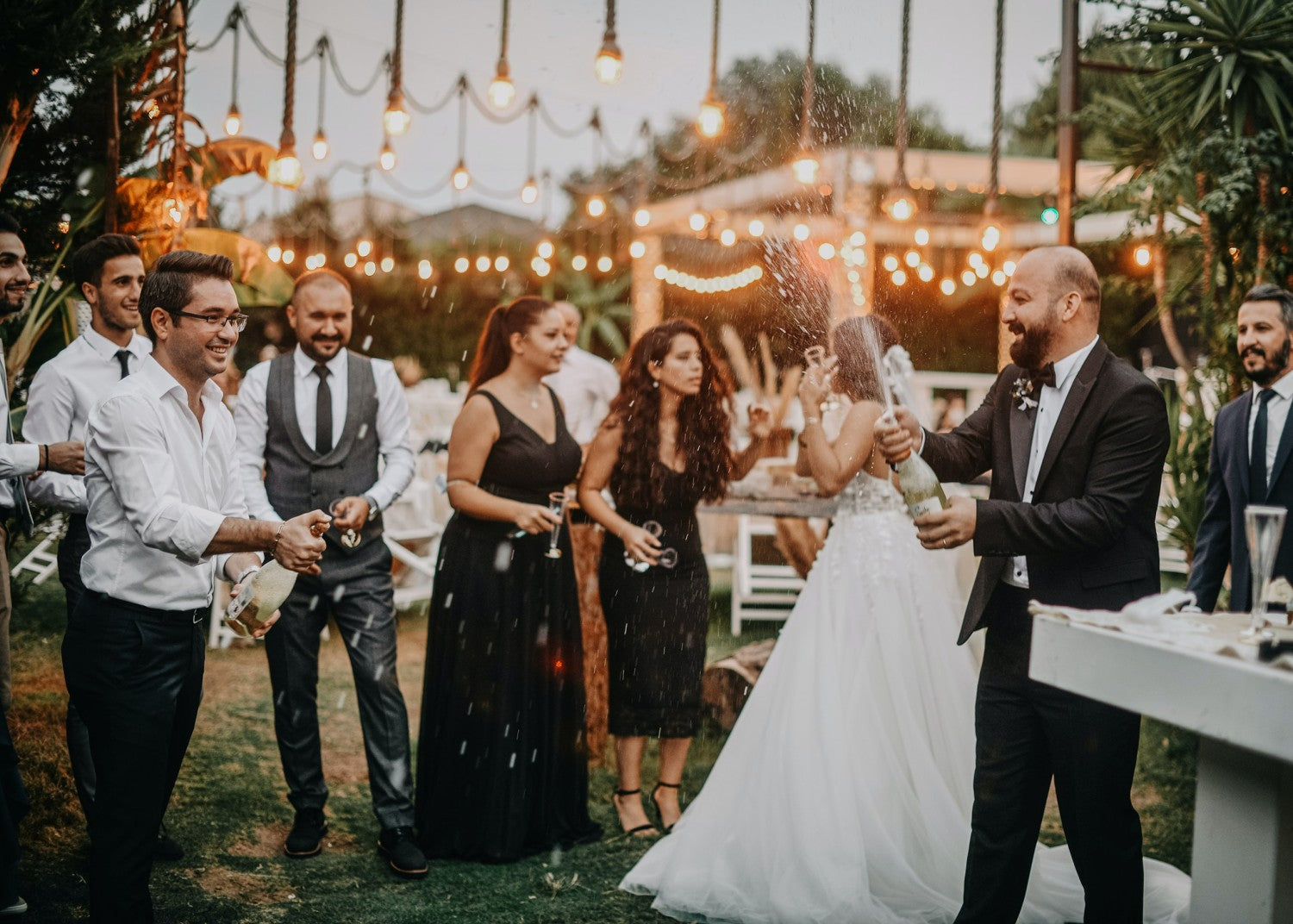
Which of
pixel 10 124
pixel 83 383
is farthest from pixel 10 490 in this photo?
pixel 10 124

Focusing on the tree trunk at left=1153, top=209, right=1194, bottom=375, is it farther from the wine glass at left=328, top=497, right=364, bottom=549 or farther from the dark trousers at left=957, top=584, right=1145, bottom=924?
the wine glass at left=328, top=497, right=364, bottom=549

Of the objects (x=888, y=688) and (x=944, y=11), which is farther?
(x=944, y=11)

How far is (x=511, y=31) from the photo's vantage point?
9367mm

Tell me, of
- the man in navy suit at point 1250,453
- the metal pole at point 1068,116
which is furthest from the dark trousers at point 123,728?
the metal pole at point 1068,116

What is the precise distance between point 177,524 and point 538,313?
6.42 feet

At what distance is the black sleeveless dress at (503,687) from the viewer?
399cm

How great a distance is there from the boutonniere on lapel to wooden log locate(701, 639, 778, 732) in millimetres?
2670

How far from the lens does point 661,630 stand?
428 cm

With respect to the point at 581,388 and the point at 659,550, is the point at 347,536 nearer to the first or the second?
the point at 659,550

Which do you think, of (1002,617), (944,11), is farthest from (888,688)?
(944,11)

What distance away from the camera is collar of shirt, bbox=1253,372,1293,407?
4024 mm

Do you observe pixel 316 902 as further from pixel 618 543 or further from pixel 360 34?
pixel 360 34

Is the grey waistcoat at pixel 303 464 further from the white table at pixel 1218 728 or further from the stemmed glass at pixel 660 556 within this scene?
the white table at pixel 1218 728

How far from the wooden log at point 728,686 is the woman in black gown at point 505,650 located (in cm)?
140
